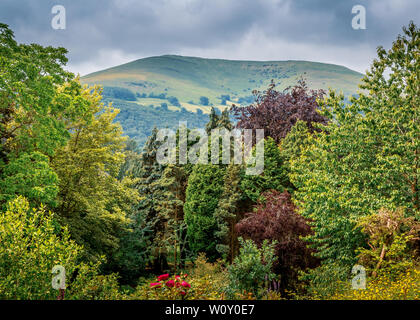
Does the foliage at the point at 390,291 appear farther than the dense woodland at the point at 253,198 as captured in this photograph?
No

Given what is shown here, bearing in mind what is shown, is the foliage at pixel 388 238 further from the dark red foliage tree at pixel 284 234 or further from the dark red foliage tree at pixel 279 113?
the dark red foliage tree at pixel 279 113

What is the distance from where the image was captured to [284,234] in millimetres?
14008

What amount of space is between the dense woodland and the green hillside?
91.9 metres

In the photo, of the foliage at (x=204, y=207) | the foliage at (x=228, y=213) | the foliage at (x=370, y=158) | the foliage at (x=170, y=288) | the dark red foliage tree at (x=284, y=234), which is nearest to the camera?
the foliage at (x=170, y=288)

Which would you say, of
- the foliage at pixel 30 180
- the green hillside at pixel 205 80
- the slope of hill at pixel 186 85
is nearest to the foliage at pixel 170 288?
the foliage at pixel 30 180

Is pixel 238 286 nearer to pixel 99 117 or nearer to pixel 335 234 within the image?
pixel 335 234

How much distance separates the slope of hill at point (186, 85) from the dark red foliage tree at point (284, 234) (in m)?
76.0

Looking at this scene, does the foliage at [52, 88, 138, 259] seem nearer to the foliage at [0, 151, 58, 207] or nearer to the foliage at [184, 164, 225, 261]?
the foliage at [0, 151, 58, 207]

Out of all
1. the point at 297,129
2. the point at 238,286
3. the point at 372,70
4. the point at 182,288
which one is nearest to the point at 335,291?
the point at 238,286

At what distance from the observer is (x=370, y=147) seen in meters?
14.0

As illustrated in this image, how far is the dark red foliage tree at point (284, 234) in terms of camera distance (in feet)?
45.4

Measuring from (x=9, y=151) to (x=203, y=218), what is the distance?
1033 cm

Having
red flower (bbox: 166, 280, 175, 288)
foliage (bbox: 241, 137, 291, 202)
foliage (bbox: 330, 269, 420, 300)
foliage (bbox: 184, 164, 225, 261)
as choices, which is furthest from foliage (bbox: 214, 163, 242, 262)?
red flower (bbox: 166, 280, 175, 288)

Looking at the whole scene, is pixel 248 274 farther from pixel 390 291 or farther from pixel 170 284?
pixel 170 284
